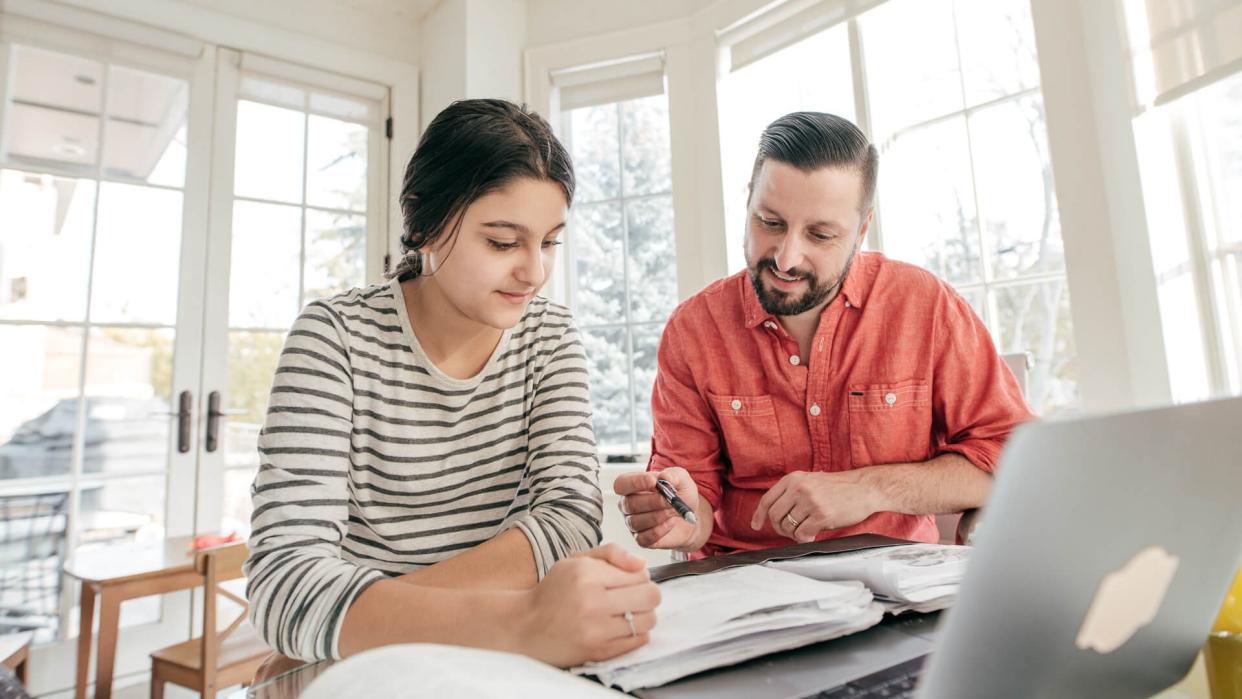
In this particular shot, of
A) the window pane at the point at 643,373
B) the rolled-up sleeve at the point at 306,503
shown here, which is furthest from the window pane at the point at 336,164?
the rolled-up sleeve at the point at 306,503

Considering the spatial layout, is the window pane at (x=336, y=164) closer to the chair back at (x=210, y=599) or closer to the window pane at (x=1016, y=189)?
the chair back at (x=210, y=599)

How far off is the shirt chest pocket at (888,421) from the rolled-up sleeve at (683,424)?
0.26 metres

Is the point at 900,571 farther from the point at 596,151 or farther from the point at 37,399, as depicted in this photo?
the point at 37,399

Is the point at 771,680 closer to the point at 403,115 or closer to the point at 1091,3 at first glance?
the point at 1091,3

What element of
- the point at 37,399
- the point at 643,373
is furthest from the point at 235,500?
the point at 643,373

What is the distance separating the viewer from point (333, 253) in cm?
322

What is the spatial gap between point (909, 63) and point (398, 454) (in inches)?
89.0

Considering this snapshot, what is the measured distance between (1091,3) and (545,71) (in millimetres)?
2154

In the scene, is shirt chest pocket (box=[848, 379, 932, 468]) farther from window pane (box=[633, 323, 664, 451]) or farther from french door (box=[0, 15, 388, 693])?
french door (box=[0, 15, 388, 693])

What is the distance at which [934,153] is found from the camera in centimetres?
228

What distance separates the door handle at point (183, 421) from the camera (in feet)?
8.75

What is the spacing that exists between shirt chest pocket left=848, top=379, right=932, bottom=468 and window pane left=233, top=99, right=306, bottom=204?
2.84 m

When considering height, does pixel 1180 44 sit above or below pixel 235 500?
above

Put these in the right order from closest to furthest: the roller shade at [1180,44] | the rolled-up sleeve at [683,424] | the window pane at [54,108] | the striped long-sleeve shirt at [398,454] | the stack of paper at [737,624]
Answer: the stack of paper at [737,624]
the striped long-sleeve shirt at [398,454]
the rolled-up sleeve at [683,424]
the roller shade at [1180,44]
the window pane at [54,108]
